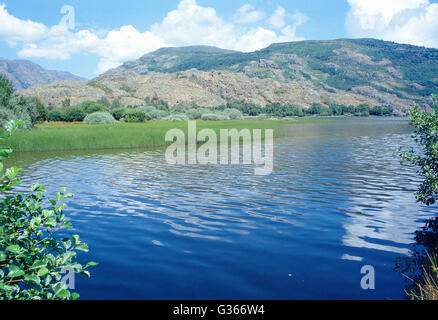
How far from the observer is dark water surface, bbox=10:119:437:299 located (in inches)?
291

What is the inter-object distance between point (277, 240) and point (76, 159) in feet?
72.2

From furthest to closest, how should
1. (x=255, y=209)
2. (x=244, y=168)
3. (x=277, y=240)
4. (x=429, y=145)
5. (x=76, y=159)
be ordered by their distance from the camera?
(x=76, y=159) → (x=244, y=168) → (x=255, y=209) → (x=429, y=145) → (x=277, y=240)

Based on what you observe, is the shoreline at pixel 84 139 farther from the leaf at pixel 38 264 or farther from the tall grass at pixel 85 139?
the leaf at pixel 38 264

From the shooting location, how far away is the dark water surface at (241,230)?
7387mm

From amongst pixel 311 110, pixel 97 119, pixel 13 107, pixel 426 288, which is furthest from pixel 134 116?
pixel 311 110

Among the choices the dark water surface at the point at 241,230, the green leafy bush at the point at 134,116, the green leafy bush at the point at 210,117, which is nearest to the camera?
the dark water surface at the point at 241,230

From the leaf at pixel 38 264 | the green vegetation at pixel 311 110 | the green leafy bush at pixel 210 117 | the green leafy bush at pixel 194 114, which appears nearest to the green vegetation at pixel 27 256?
the leaf at pixel 38 264

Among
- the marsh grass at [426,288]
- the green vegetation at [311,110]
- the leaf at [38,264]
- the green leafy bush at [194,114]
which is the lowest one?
the marsh grass at [426,288]

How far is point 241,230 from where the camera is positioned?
10586 millimetres

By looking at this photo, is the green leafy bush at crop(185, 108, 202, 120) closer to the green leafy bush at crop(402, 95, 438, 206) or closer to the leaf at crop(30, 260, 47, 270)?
the green leafy bush at crop(402, 95, 438, 206)

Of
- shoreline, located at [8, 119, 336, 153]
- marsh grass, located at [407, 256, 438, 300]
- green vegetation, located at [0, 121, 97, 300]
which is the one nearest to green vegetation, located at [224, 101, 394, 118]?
shoreline, located at [8, 119, 336, 153]
